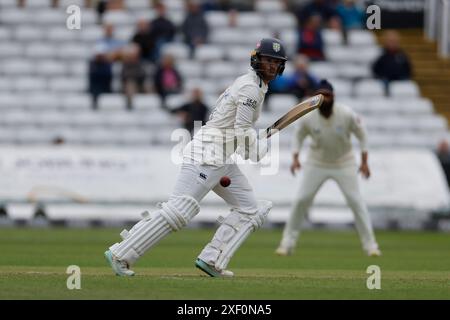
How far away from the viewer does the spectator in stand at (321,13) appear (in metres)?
24.7

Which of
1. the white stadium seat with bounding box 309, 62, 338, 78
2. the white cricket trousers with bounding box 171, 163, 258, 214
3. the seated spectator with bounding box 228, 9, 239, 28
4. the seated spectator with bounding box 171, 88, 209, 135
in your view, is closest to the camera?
the white cricket trousers with bounding box 171, 163, 258, 214

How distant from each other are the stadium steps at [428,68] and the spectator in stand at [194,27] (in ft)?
14.2

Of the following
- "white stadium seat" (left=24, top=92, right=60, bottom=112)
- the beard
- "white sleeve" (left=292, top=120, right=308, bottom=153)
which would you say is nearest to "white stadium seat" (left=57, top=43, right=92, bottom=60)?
"white stadium seat" (left=24, top=92, right=60, bottom=112)

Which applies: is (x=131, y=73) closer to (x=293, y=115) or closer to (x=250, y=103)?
(x=293, y=115)

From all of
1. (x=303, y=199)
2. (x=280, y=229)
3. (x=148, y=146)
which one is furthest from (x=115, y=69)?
(x=303, y=199)

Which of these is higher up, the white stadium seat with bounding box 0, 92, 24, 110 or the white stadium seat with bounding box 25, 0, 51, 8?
the white stadium seat with bounding box 25, 0, 51, 8

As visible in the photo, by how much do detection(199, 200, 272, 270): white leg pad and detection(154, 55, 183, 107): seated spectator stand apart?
40.4 ft

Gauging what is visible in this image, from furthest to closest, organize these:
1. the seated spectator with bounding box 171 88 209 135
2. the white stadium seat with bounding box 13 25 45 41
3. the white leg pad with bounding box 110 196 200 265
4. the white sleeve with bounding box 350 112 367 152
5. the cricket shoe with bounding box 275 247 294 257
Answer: the white stadium seat with bounding box 13 25 45 41 → the seated spectator with bounding box 171 88 209 135 → the cricket shoe with bounding box 275 247 294 257 → the white sleeve with bounding box 350 112 367 152 → the white leg pad with bounding box 110 196 200 265

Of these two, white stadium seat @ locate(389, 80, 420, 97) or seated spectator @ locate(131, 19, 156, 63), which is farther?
white stadium seat @ locate(389, 80, 420, 97)

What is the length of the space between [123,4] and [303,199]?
38.0ft

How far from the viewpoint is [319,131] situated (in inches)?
564

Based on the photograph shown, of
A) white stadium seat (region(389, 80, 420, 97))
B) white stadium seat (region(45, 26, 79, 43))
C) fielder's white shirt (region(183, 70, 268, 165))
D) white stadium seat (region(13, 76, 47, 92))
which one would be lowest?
white stadium seat (region(389, 80, 420, 97))

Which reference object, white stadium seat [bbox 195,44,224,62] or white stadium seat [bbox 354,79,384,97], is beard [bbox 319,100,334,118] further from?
white stadium seat [bbox 195,44,224,62]

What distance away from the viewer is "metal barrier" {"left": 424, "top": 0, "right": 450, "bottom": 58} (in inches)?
959
